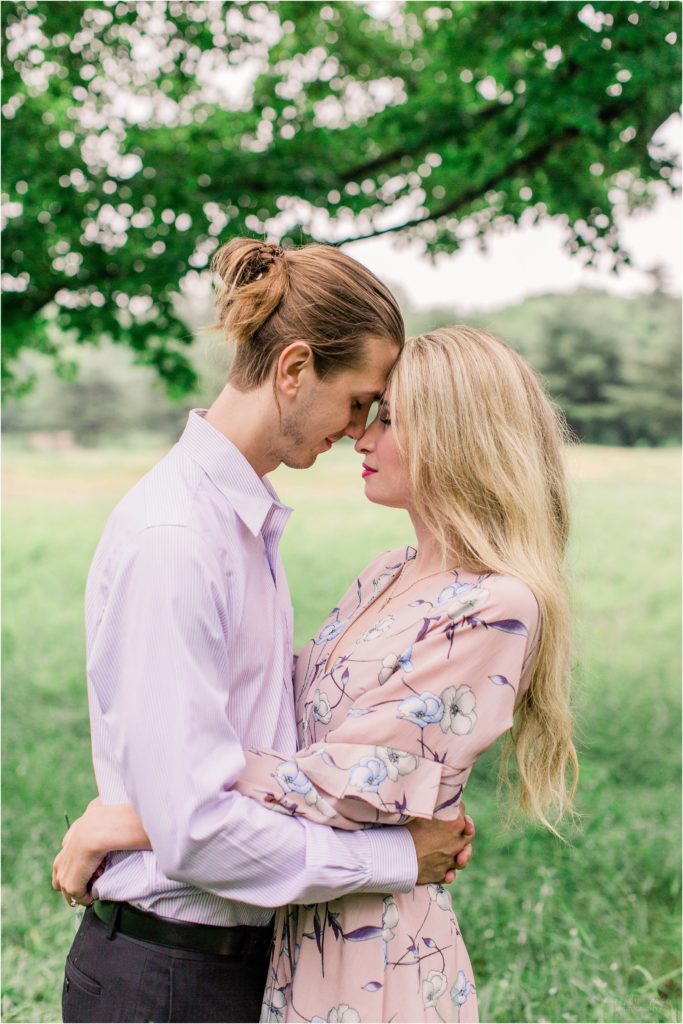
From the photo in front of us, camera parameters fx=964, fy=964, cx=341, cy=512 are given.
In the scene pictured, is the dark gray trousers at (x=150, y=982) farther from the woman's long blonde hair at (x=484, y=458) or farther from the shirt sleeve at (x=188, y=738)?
the woman's long blonde hair at (x=484, y=458)

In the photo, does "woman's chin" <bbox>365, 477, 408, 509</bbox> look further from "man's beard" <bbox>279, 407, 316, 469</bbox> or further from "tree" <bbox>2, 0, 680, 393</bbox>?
"tree" <bbox>2, 0, 680, 393</bbox>

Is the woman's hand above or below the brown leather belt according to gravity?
above

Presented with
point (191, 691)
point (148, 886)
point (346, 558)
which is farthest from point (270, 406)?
point (346, 558)

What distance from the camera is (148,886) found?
1799 mm

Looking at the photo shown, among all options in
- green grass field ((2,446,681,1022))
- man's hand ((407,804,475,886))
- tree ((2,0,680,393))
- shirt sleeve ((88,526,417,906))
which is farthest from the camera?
tree ((2,0,680,393))

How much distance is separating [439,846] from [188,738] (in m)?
0.61

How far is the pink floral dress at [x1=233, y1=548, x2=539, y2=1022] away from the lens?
1.80 m

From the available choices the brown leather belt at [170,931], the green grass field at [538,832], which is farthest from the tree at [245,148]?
the brown leather belt at [170,931]

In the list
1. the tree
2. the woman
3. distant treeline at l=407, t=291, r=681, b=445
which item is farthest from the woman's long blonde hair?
distant treeline at l=407, t=291, r=681, b=445

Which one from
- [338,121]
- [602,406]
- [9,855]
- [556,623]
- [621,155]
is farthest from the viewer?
[602,406]

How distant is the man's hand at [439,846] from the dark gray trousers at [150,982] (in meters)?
0.40

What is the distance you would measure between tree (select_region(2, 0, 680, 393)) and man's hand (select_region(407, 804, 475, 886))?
12.3 ft

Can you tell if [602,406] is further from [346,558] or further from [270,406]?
[270,406]

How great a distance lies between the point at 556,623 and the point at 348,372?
709mm
